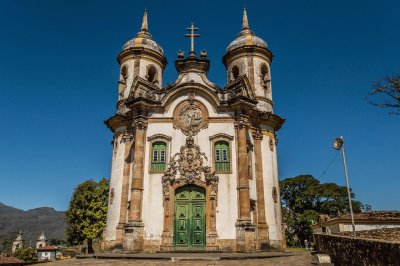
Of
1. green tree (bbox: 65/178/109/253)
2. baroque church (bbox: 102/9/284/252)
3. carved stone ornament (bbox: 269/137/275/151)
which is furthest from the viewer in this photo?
green tree (bbox: 65/178/109/253)

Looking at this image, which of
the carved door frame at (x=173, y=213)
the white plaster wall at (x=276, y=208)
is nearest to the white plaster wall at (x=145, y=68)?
the carved door frame at (x=173, y=213)

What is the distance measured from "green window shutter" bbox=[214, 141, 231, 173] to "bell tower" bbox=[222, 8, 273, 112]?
5.52 metres

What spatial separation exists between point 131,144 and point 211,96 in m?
6.10

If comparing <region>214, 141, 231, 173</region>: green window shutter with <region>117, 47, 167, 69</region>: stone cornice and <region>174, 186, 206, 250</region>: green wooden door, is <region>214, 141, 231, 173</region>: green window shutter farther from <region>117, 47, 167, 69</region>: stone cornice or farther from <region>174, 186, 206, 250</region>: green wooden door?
<region>117, 47, 167, 69</region>: stone cornice

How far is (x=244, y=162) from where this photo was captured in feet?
62.7

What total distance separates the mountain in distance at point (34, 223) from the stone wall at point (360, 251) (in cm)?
12865

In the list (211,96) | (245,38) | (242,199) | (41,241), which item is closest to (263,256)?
(242,199)

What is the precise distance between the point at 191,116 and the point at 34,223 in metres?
162

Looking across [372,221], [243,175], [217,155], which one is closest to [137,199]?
[217,155]

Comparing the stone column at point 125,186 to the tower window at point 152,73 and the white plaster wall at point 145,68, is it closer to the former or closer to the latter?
the white plaster wall at point 145,68

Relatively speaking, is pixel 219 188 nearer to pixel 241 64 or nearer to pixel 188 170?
pixel 188 170

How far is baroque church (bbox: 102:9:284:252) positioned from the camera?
18.4 meters

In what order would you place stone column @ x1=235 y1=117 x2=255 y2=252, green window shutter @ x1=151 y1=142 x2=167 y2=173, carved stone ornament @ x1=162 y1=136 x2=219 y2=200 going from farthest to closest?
green window shutter @ x1=151 y1=142 x2=167 y2=173 → carved stone ornament @ x1=162 y1=136 x2=219 y2=200 → stone column @ x1=235 y1=117 x2=255 y2=252

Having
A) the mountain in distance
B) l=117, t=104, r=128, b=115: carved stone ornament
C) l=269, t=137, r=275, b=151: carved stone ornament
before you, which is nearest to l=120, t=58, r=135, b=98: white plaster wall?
l=117, t=104, r=128, b=115: carved stone ornament
